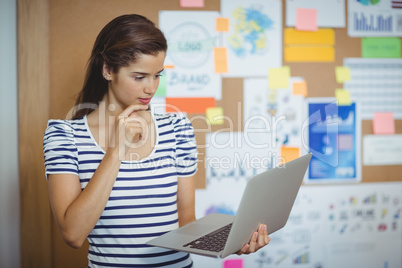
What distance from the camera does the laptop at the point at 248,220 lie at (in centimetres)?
86

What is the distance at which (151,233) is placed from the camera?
1.07 m

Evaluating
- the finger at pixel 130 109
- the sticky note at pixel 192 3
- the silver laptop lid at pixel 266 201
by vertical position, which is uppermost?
the sticky note at pixel 192 3

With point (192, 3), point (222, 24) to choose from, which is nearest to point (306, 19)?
point (222, 24)

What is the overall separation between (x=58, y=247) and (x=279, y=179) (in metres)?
1.19

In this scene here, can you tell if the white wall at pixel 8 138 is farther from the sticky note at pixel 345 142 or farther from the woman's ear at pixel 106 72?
the sticky note at pixel 345 142

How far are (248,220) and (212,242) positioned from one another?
0.39 ft

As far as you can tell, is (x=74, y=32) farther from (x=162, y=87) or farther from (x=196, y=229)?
(x=196, y=229)

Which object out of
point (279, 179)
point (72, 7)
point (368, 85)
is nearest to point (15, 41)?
point (72, 7)

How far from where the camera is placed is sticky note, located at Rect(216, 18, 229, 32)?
180 cm

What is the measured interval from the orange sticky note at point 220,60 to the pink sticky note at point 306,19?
0.37m

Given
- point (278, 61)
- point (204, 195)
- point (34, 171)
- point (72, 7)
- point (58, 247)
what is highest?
point (72, 7)

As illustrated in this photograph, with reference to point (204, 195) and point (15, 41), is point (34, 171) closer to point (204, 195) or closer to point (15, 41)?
point (15, 41)

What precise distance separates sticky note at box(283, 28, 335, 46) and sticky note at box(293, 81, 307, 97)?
0.63 feet

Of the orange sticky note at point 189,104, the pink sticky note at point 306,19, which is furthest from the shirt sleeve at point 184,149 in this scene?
the pink sticky note at point 306,19
